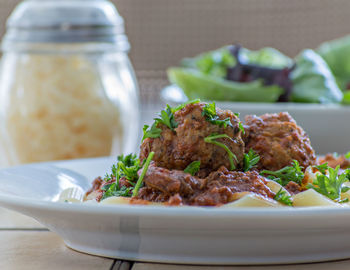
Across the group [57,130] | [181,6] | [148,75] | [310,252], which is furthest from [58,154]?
[181,6]

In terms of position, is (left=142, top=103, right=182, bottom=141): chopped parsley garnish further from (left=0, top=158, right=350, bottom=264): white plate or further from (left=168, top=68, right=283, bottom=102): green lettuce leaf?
(left=168, top=68, right=283, bottom=102): green lettuce leaf

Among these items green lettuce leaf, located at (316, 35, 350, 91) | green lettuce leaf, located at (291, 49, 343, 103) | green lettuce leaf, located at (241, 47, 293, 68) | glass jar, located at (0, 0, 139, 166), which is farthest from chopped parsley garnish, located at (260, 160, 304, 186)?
green lettuce leaf, located at (316, 35, 350, 91)

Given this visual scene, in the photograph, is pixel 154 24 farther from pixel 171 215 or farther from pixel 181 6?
pixel 171 215

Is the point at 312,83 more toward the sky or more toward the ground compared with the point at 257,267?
more toward the ground

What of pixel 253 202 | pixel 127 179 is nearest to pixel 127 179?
pixel 127 179

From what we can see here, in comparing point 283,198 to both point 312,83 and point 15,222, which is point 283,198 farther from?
point 312,83

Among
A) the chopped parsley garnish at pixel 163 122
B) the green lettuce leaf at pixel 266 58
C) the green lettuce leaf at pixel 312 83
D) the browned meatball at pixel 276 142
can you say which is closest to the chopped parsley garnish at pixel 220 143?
the chopped parsley garnish at pixel 163 122

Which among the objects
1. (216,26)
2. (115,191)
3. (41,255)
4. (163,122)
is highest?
(163,122)
